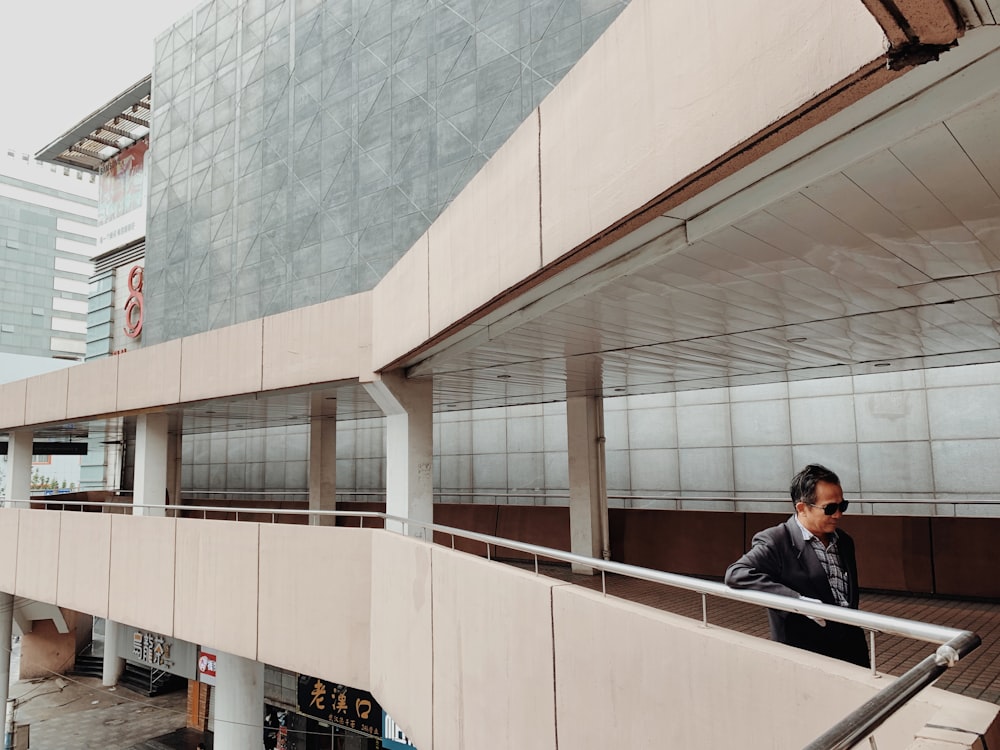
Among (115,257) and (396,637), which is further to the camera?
(115,257)

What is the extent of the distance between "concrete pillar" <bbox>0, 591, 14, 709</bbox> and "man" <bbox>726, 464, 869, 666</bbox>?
2594cm

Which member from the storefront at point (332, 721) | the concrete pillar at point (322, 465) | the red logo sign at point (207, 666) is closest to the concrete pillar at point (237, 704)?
the storefront at point (332, 721)

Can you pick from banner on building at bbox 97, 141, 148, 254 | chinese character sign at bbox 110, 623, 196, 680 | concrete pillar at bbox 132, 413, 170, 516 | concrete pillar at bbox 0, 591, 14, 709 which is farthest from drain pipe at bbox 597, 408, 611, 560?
banner on building at bbox 97, 141, 148, 254

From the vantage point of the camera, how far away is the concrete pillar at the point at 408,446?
34.5 ft

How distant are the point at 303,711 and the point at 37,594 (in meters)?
8.48

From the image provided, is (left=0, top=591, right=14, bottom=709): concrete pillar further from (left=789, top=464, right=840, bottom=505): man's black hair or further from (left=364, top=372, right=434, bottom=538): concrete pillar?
(left=789, top=464, right=840, bottom=505): man's black hair

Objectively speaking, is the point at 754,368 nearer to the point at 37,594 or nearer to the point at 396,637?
the point at 396,637

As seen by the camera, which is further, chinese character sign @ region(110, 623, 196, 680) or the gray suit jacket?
chinese character sign @ region(110, 623, 196, 680)

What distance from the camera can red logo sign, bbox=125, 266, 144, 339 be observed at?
3353cm

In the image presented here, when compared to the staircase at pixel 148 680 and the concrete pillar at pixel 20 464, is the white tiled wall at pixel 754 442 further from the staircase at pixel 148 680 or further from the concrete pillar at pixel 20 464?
the staircase at pixel 148 680

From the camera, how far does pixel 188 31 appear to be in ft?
103

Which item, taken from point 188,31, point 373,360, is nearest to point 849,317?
point 373,360

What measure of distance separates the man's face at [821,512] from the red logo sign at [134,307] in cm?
3506

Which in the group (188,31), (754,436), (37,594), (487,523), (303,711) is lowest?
(303,711)
